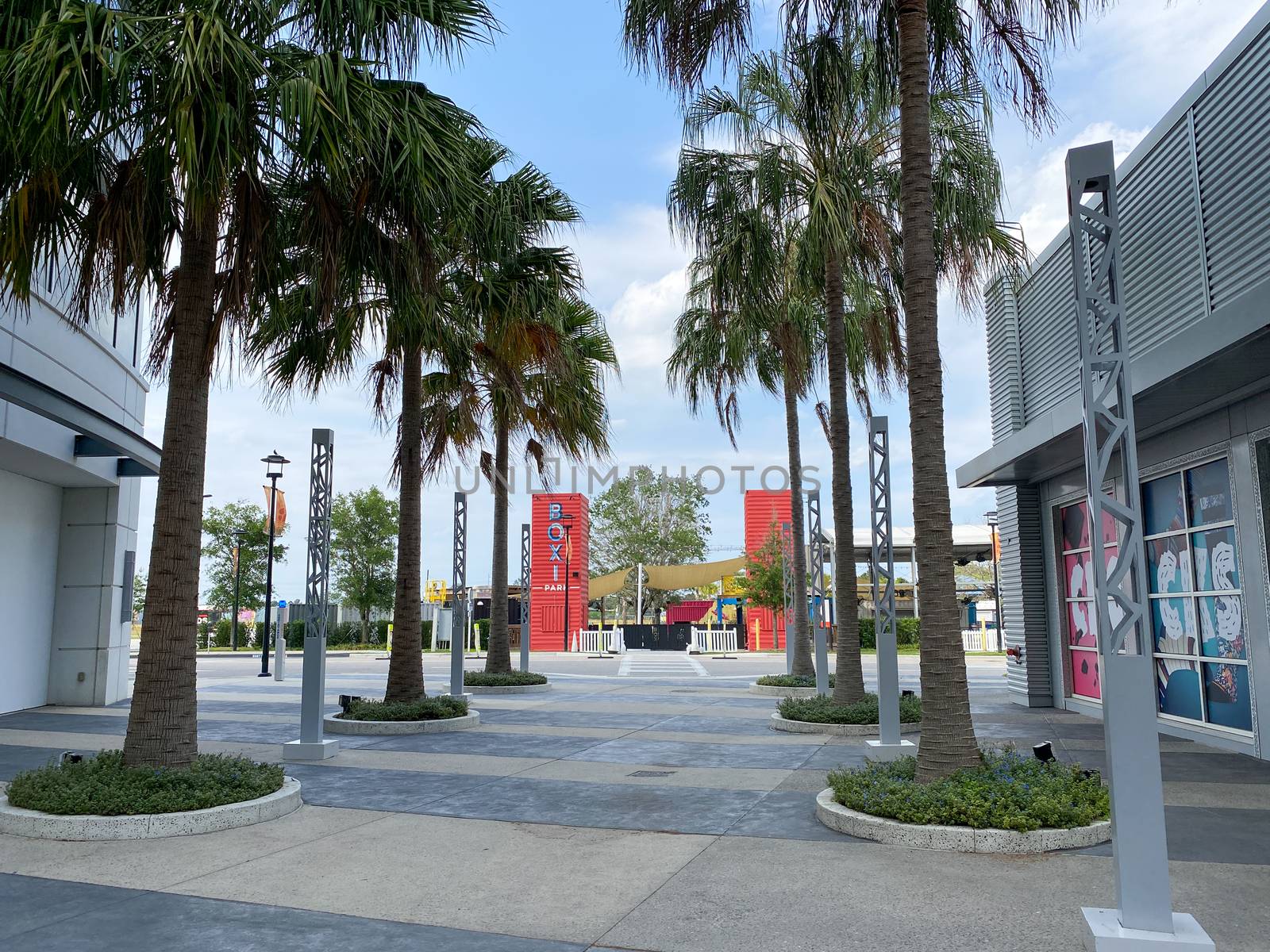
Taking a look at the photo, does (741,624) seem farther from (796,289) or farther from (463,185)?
(463,185)

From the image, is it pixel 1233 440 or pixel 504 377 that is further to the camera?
pixel 504 377

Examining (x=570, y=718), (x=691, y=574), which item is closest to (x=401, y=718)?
(x=570, y=718)

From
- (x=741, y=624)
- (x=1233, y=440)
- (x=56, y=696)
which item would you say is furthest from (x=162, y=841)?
(x=741, y=624)

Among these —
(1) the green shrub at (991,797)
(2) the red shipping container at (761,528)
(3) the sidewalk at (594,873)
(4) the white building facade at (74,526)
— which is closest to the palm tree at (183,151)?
(3) the sidewalk at (594,873)

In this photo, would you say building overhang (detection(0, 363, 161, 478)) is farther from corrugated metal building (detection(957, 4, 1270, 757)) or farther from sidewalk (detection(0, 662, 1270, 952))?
corrugated metal building (detection(957, 4, 1270, 757))

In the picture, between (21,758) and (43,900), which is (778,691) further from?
(43,900)

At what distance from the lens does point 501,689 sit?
19.6 m

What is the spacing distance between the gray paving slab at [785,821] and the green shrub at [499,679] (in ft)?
39.1

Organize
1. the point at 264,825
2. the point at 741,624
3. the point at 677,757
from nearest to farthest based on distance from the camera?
the point at 264,825 < the point at 677,757 < the point at 741,624

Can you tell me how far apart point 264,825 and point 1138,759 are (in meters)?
6.22

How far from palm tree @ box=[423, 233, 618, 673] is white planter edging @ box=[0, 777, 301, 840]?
662 centimetres

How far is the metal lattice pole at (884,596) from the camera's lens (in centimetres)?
1026

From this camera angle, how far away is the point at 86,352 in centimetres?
1559

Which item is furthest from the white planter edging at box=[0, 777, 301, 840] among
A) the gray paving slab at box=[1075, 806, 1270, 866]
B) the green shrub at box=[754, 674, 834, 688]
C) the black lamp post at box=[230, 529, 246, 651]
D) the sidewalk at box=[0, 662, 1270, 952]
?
the black lamp post at box=[230, 529, 246, 651]
